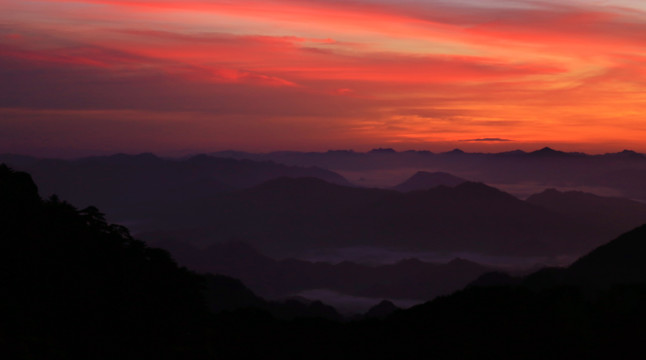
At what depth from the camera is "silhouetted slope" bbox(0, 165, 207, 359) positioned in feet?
84.9

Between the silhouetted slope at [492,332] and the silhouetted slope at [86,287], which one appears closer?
the silhouetted slope at [86,287]

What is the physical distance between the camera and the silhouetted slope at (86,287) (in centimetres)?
2589

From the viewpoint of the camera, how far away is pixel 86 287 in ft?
90.5

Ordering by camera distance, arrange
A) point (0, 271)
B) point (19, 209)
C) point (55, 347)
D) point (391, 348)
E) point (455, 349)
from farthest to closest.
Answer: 1. point (391, 348)
2. point (455, 349)
3. point (19, 209)
4. point (0, 271)
5. point (55, 347)

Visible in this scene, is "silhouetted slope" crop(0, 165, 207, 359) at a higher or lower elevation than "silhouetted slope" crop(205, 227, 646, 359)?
higher

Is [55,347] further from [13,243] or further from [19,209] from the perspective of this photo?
[19,209]

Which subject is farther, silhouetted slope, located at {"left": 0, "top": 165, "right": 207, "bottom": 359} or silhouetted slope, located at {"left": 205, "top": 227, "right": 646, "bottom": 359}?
silhouetted slope, located at {"left": 205, "top": 227, "right": 646, "bottom": 359}

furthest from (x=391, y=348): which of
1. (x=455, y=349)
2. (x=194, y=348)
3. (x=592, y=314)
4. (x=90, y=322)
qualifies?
(x=90, y=322)

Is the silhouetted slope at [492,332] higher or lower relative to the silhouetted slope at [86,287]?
lower

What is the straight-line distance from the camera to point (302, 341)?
6531cm

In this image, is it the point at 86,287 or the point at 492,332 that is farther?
the point at 492,332

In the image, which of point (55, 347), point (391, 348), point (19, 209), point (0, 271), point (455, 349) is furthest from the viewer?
point (391, 348)

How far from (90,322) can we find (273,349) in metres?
33.2

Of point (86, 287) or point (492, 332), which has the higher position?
point (86, 287)
